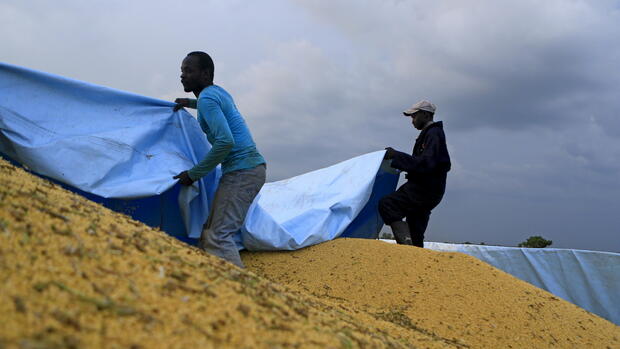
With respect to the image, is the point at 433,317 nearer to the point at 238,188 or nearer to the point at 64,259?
the point at 238,188

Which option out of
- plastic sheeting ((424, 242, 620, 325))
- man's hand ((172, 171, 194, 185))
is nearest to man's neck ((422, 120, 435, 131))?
plastic sheeting ((424, 242, 620, 325))

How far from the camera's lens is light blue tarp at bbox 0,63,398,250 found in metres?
2.80

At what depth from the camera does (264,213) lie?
3.64 meters

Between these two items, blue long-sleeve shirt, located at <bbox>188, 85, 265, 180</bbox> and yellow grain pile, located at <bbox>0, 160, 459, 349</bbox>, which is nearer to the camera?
yellow grain pile, located at <bbox>0, 160, 459, 349</bbox>

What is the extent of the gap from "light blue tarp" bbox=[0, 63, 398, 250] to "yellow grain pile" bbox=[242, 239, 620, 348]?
0.27 m

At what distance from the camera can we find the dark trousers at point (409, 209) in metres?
4.08

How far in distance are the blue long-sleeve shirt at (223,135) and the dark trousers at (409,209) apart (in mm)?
1480

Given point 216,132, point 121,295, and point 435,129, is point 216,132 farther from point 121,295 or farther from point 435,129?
point 435,129

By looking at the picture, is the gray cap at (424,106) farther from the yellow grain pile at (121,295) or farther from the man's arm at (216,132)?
the yellow grain pile at (121,295)

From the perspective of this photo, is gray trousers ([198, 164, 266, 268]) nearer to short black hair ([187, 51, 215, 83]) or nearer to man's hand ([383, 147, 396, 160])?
short black hair ([187, 51, 215, 83])

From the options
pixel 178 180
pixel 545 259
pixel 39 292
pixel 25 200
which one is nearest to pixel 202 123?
pixel 178 180

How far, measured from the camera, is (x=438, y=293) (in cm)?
310

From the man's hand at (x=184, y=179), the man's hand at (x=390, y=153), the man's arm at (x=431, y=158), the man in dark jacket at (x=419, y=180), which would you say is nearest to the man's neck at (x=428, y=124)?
the man in dark jacket at (x=419, y=180)

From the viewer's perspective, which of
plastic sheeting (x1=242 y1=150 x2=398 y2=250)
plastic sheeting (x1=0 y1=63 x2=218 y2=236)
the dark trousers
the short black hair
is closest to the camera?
plastic sheeting (x1=0 y1=63 x2=218 y2=236)
